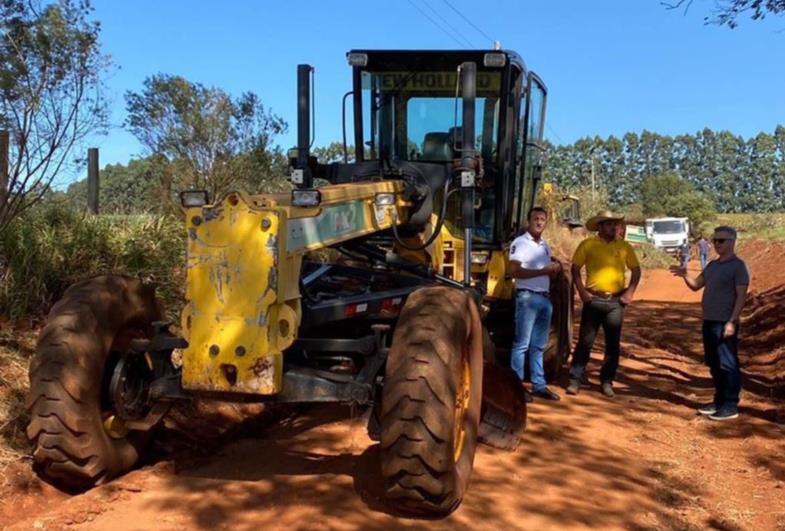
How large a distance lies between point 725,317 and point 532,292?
5.56 feet

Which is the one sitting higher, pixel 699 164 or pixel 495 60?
pixel 699 164

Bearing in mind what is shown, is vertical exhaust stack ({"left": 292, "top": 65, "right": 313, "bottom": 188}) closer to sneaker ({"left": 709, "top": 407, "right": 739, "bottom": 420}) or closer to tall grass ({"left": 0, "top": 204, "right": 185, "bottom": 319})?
tall grass ({"left": 0, "top": 204, "right": 185, "bottom": 319})

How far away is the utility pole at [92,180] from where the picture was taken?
8207 mm

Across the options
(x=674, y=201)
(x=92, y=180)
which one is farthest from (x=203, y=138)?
(x=674, y=201)

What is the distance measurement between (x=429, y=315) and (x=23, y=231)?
4671 millimetres

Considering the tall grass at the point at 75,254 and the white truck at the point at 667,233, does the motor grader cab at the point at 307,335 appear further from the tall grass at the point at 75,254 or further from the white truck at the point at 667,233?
the white truck at the point at 667,233

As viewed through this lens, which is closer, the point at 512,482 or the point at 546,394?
the point at 512,482

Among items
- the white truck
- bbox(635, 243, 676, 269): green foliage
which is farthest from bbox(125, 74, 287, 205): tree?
the white truck

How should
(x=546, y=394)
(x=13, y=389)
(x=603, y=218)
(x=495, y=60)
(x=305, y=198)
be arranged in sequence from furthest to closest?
(x=603, y=218), (x=546, y=394), (x=495, y=60), (x=13, y=389), (x=305, y=198)

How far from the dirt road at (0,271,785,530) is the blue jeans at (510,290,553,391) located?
0.39m

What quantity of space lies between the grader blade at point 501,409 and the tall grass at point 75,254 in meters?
3.47

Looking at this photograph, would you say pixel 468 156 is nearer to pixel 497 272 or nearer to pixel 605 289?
pixel 497 272

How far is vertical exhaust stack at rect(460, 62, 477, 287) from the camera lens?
556 cm

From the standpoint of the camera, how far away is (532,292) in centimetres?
718
